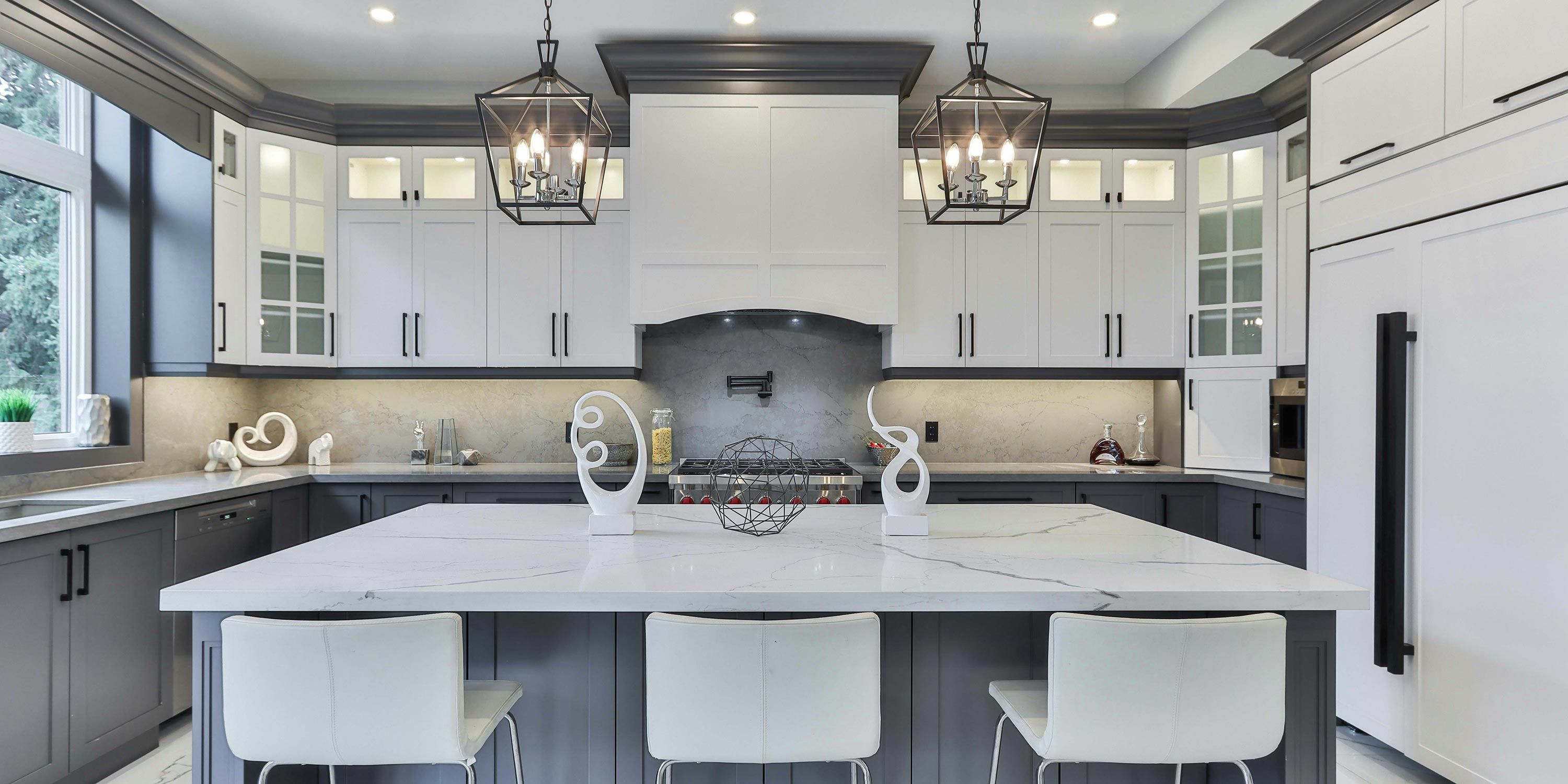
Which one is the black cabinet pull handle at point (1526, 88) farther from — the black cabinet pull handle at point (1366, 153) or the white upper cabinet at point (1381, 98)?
the black cabinet pull handle at point (1366, 153)

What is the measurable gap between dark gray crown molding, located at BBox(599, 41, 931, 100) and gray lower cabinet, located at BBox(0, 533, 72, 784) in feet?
8.88

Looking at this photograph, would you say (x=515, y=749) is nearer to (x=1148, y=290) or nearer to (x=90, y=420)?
(x=90, y=420)

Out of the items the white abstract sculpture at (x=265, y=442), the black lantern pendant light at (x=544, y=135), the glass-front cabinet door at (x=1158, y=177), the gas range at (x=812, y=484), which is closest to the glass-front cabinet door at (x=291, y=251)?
the white abstract sculpture at (x=265, y=442)

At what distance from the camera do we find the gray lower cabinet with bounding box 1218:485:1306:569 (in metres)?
3.09

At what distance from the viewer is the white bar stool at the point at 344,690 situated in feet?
4.41

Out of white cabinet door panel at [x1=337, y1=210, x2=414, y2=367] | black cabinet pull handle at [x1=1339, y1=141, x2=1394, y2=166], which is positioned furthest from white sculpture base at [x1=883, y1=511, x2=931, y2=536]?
white cabinet door panel at [x1=337, y1=210, x2=414, y2=367]

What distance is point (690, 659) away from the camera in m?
1.35

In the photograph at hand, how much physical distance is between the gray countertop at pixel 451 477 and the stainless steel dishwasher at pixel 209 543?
48 millimetres

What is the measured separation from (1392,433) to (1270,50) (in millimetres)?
1565

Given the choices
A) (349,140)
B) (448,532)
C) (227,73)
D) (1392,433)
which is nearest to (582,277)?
(349,140)

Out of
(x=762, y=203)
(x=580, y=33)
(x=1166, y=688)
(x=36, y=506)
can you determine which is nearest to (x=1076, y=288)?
(x=762, y=203)

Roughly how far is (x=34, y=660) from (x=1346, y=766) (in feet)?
13.1

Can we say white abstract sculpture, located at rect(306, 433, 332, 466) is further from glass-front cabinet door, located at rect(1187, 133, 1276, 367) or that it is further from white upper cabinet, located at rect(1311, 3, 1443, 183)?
white upper cabinet, located at rect(1311, 3, 1443, 183)

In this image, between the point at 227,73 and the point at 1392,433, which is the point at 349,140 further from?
the point at 1392,433
